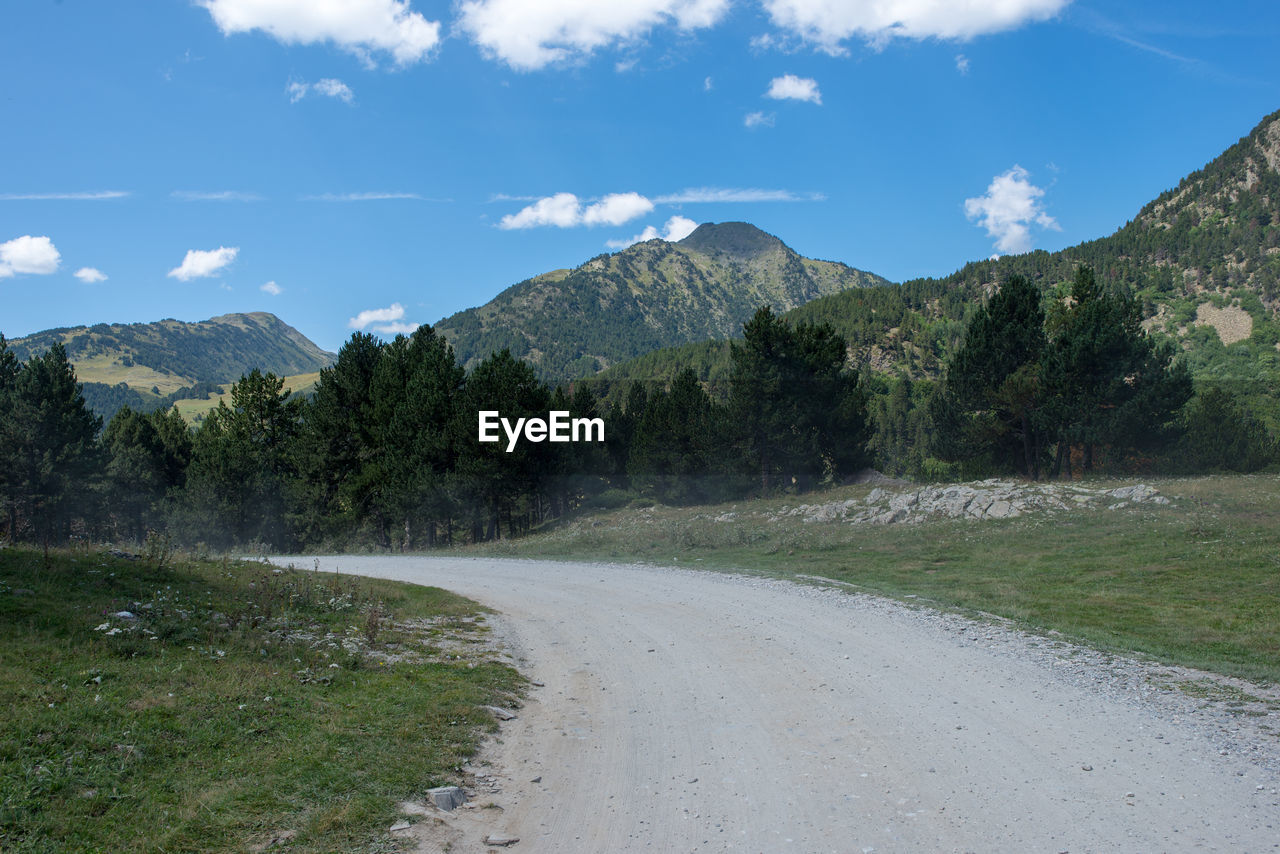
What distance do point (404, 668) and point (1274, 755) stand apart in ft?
30.3

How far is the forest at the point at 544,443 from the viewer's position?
35906mm

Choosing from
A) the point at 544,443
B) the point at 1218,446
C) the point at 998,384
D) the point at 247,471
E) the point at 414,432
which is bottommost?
the point at 247,471

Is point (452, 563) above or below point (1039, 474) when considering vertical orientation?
below

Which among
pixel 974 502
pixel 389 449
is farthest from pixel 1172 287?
pixel 389 449

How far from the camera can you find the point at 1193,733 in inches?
267

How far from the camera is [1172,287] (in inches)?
5295

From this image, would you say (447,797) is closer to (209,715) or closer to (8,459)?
(209,715)

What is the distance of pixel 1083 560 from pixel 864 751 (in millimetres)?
15877

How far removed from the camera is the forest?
35.9 m

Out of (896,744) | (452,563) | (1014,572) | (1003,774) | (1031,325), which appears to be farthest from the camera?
(1031,325)

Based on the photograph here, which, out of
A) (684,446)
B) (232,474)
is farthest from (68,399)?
(684,446)

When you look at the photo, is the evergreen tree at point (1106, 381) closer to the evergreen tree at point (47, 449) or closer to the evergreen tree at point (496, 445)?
the evergreen tree at point (496, 445)

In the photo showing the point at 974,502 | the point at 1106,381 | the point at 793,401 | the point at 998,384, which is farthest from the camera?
the point at 793,401

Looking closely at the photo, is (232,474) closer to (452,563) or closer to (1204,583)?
(452,563)
